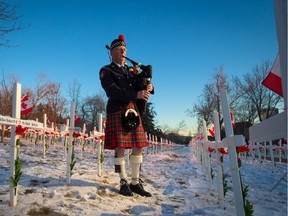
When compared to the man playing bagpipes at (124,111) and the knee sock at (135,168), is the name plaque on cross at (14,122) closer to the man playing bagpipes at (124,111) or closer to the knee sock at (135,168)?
the man playing bagpipes at (124,111)

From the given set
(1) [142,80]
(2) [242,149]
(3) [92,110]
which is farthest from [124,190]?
(3) [92,110]

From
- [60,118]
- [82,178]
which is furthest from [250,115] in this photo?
[82,178]

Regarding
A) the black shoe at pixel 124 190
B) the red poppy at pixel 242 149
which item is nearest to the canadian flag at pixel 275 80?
the red poppy at pixel 242 149

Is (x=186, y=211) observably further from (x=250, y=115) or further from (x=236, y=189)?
(x=250, y=115)

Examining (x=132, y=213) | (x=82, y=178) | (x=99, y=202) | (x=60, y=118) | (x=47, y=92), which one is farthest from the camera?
(x=60, y=118)

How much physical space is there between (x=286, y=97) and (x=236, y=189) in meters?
1.21

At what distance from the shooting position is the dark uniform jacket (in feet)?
10.1

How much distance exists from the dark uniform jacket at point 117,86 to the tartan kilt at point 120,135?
0.13 metres

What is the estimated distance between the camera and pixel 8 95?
55.1 feet

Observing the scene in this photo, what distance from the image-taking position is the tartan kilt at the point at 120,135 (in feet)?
10.1

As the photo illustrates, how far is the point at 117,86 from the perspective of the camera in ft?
10.3

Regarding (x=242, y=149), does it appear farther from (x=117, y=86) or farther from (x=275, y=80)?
(x=117, y=86)

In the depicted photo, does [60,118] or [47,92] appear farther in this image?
[60,118]

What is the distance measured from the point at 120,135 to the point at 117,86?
0.66 m
